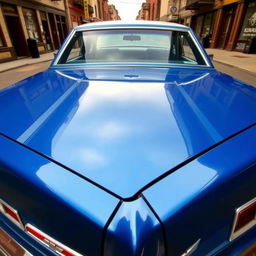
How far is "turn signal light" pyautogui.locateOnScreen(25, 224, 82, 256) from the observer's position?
27.7 inches

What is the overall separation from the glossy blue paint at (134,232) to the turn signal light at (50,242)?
8.3 inches

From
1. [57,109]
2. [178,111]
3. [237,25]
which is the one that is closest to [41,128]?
[57,109]

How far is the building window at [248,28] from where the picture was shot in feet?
40.6

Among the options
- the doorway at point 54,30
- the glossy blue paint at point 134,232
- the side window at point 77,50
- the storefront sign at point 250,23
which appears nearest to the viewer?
the glossy blue paint at point 134,232

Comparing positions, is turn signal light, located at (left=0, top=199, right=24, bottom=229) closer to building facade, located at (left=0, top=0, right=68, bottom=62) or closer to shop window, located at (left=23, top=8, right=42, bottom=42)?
building facade, located at (left=0, top=0, right=68, bottom=62)

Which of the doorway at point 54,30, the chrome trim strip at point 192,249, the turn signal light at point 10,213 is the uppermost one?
the chrome trim strip at point 192,249

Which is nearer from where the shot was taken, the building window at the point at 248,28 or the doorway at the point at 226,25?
the building window at the point at 248,28

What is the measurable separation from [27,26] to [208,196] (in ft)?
52.7

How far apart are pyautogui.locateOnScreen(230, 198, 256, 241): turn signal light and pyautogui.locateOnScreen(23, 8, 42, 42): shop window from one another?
16.1m

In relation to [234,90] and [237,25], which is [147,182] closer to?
[234,90]

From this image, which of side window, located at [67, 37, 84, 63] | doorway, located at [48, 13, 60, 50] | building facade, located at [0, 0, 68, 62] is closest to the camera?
side window, located at [67, 37, 84, 63]

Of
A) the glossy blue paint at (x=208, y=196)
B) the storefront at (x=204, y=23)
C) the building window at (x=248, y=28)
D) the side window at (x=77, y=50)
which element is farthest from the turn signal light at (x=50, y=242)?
the storefront at (x=204, y=23)

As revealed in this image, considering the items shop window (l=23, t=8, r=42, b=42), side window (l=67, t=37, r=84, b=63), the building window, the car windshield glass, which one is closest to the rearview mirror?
the car windshield glass

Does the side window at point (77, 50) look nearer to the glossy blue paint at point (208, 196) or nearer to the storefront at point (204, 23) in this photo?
the glossy blue paint at point (208, 196)
